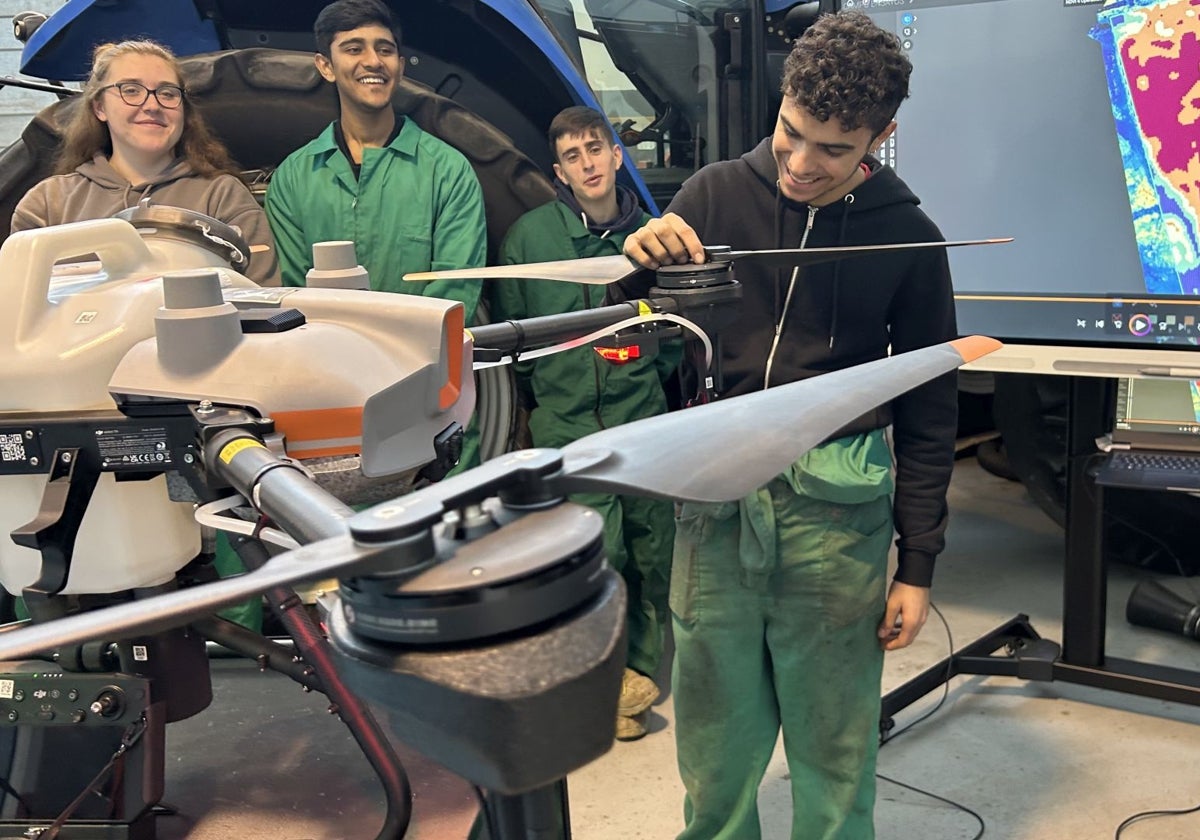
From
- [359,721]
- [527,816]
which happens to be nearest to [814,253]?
[527,816]

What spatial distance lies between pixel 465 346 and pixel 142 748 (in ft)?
3.19

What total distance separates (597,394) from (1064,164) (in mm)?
1246

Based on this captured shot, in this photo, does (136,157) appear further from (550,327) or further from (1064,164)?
(1064,164)

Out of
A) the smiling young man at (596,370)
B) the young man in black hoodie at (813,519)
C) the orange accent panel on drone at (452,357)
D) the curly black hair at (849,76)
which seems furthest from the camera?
the smiling young man at (596,370)

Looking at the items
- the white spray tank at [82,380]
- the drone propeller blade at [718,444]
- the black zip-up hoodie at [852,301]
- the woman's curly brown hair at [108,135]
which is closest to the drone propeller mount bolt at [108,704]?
the white spray tank at [82,380]

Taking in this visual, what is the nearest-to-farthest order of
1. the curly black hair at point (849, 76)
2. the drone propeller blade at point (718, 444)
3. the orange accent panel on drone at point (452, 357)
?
the drone propeller blade at point (718, 444) < the orange accent panel on drone at point (452, 357) < the curly black hair at point (849, 76)

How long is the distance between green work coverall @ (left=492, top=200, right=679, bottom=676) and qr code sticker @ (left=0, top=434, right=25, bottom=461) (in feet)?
5.42

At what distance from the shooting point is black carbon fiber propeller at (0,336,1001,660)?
→ 20.4 inches

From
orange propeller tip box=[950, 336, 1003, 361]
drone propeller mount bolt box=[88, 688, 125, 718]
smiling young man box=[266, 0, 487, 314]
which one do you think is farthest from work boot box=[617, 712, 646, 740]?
orange propeller tip box=[950, 336, 1003, 361]

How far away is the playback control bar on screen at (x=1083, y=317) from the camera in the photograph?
97.2 inches

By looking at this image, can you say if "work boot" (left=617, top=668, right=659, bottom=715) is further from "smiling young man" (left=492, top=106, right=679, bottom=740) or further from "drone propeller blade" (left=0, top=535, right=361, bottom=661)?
"drone propeller blade" (left=0, top=535, right=361, bottom=661)

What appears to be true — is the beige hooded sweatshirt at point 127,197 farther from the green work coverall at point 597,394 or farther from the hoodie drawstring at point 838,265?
the hoodie drawstring at point 838,265

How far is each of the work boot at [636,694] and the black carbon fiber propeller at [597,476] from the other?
1912mm

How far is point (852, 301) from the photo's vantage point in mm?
1787
